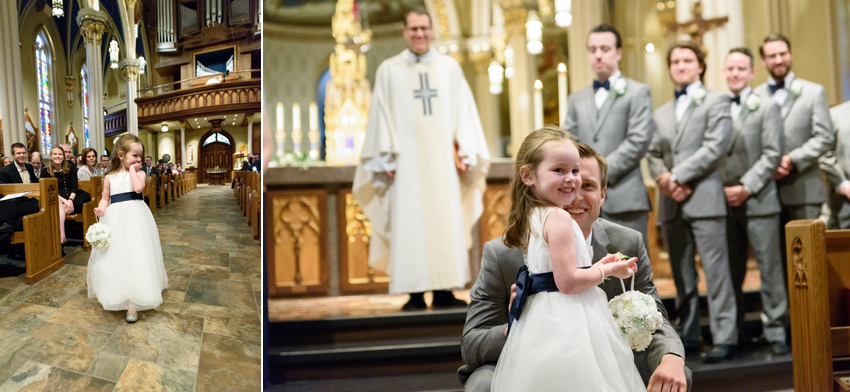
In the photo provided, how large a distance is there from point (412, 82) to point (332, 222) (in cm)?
114

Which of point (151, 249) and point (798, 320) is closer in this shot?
point (798, 320)

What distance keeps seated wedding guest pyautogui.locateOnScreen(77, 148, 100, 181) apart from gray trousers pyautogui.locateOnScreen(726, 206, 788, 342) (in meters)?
3.47

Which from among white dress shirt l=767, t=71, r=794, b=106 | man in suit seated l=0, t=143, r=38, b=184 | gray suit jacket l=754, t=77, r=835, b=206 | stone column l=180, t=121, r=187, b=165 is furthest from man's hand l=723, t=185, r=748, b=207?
man in suit seated l=0, t=143, r=38, b=184

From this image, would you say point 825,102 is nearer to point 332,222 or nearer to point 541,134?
point 541,134

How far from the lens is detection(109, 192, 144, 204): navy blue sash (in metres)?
1.88

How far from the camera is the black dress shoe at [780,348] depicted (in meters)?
2.99

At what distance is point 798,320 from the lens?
1.74 metres

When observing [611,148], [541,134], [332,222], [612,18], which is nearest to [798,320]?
[541,134]

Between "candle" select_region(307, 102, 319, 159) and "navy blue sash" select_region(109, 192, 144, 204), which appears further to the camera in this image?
"candle" select_region(307, 102, 319, 159)

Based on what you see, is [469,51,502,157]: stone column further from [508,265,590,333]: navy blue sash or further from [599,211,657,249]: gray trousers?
[508,265,590,333]: navy blue sash

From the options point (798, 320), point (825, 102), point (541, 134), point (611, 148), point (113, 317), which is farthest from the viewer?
point (825, 102)

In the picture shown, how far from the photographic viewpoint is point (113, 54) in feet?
6.46

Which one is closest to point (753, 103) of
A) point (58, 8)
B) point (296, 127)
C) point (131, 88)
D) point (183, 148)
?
point (296, 127)

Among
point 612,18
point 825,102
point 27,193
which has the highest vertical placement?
point 612,18
